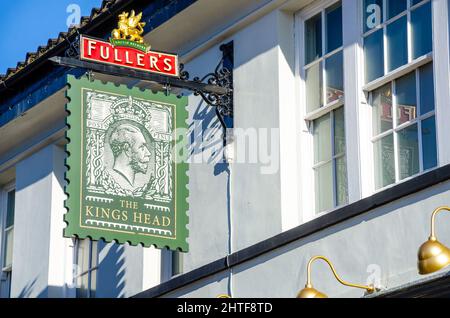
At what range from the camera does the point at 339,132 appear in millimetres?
15125

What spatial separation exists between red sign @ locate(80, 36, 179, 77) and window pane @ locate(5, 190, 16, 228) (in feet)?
21.0

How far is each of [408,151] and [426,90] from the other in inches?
23.8

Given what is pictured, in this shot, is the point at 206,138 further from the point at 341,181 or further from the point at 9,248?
the point at 9,248

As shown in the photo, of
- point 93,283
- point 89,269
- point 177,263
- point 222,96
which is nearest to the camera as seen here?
point 222,96

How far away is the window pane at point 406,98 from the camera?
46.4 feet

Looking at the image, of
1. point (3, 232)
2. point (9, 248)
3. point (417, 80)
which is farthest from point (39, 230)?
point (417, 80)

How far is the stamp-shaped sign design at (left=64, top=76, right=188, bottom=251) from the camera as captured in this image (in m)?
15.0

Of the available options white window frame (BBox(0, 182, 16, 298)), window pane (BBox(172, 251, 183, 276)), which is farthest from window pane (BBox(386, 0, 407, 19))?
white window frame (BBox(0, 182, 16, 298))

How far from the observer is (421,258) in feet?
36.7

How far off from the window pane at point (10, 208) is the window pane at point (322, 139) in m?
7.10
